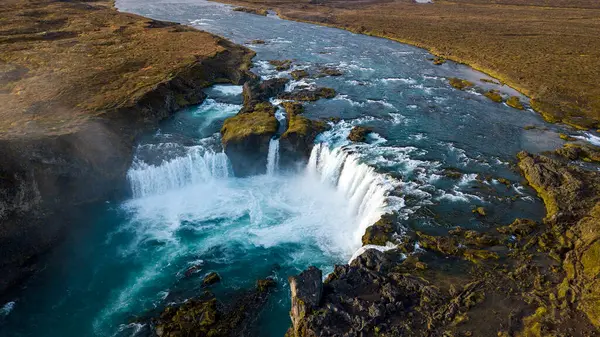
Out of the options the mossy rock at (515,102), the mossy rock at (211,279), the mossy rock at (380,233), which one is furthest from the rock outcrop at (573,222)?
the mossy rock at (211,279)

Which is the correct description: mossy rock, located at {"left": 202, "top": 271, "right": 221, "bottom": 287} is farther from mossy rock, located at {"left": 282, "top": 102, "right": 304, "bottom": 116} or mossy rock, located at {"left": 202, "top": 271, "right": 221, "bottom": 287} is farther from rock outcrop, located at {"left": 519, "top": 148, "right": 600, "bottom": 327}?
mossy rock, located at {"left": 282, "top": 102, "right": 304, "bottom": 116}

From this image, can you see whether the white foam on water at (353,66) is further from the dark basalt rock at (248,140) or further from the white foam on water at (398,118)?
the dark basalt rock at (248,140)

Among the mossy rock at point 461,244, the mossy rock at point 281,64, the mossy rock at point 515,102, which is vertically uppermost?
the mossy rock at point 281,64

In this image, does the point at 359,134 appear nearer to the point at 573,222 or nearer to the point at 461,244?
the point at 461,244

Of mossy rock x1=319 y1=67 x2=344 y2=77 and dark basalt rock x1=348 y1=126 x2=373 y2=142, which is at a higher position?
mossy rock x1=319 y1=67 x2=344 y2=77

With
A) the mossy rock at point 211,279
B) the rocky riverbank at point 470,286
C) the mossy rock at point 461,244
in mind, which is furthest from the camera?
the mossy rock at point 211,279

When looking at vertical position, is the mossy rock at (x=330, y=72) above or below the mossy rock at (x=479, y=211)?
above

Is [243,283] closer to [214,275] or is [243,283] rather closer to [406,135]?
[214,275]

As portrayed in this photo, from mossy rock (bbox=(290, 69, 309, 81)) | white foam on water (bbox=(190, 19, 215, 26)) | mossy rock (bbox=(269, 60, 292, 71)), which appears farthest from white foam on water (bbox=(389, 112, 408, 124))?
white foam on water (bbox=(190, 19, 215, 26))
